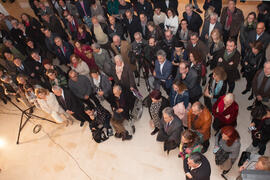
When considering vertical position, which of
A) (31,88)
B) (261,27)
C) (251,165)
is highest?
(261,27)

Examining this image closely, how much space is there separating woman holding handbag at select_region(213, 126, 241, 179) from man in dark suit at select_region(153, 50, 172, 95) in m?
1.63

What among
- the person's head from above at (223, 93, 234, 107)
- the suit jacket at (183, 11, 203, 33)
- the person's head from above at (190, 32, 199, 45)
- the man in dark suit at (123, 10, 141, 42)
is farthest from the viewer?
the man in dark suit at (123, 10, 141, 42)

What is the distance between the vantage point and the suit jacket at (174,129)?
3448 mm

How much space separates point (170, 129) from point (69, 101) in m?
2.22

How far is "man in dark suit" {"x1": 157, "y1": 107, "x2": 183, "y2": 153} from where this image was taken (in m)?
3.30

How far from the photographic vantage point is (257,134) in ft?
10.8

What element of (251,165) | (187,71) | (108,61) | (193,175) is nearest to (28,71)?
(108,61)

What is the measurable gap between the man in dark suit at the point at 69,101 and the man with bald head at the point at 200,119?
7.93 feet

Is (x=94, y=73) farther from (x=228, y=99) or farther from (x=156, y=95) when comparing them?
(x=228, y=99)

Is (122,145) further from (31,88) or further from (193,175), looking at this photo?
(31,88)

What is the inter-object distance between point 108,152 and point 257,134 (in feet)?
9.61

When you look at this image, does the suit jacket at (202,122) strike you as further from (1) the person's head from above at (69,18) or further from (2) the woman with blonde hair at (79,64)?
(1) the person's head from above at (69,18)

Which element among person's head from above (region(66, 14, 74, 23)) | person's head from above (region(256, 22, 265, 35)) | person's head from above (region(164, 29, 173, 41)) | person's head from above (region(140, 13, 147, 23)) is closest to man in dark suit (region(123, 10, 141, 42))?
person's head from above (region(140, 13, 147, 23))

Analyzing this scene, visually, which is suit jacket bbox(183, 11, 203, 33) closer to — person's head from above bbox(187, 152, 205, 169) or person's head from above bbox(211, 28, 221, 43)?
person's head from above bbox(211, 28, 221, 43)
